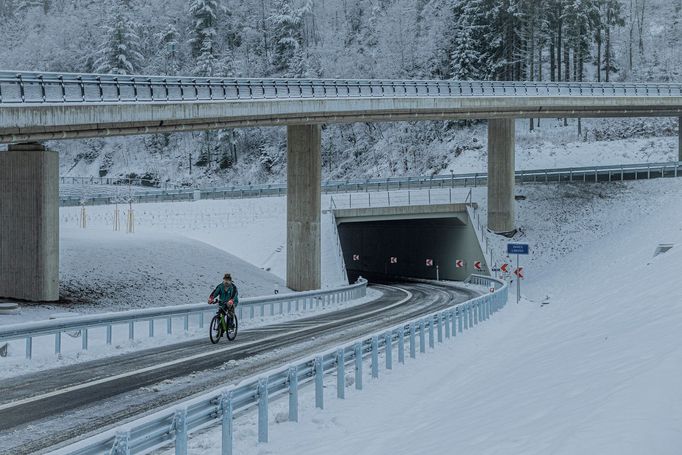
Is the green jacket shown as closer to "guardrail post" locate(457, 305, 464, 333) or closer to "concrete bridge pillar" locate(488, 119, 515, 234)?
"guardrail post" locate(457, 305, 464, 333)

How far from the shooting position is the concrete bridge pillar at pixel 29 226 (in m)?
26.2

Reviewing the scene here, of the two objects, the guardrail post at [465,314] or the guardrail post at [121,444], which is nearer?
the guardrail post at [121,444]

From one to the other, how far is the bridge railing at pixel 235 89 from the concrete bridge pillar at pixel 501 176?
480 cm

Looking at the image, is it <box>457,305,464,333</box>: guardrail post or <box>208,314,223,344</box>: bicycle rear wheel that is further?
<box>457,305,464,333</box>: guardrail post

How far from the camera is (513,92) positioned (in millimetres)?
49750

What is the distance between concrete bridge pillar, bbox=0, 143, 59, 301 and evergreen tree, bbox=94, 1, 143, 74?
72.7 meters

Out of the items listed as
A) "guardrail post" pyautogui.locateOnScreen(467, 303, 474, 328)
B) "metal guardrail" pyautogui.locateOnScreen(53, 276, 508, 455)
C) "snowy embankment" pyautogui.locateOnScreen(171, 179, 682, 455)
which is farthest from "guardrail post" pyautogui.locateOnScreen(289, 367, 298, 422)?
"guardrail post" pyautogui.locateOnScreen(467, 303, 474, 328)

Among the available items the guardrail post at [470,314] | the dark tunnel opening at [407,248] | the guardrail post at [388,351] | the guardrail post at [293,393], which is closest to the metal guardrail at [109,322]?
the guardrail post at [388,351]

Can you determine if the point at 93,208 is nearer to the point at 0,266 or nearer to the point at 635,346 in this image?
the point at 0,266

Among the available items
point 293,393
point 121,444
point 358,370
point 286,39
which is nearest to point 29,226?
point 358,370

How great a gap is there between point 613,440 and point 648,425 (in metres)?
0.44

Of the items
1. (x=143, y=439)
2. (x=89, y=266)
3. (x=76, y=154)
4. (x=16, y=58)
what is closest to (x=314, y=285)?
(x=89, y=266)

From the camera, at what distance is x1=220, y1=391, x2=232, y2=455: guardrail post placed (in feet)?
30.9

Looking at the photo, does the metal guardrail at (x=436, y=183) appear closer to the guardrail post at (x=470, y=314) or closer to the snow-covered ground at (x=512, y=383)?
the snow-covered ground at (x=512, y=383)
